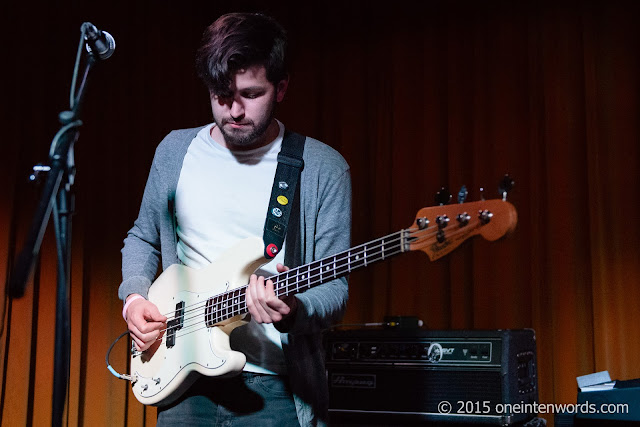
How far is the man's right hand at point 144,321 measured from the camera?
1646mm

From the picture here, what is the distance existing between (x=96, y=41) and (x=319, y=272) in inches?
27.1

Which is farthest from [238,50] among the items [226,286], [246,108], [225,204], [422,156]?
[422,156]

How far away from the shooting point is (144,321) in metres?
1.65

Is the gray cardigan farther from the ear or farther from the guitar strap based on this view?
the ear

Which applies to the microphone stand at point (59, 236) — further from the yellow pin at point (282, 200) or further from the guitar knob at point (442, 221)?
the guitar knob at point (442, 221)

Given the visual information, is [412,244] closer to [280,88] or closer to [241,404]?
[241,404]

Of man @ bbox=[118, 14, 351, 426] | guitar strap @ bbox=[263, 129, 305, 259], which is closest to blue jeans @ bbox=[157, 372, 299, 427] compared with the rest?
man @ bbox=[118, 14, 351, 426]

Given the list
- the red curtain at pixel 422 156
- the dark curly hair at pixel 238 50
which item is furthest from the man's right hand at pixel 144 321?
the red curtain at pixel 422 156

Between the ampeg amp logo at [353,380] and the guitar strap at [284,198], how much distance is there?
88cm

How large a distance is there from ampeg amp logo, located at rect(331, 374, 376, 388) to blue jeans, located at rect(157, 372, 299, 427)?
860 mm

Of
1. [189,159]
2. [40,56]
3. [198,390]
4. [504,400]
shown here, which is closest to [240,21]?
[189,159]

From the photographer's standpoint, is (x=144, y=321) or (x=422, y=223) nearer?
(x=422, y=223)

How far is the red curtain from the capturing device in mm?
3316

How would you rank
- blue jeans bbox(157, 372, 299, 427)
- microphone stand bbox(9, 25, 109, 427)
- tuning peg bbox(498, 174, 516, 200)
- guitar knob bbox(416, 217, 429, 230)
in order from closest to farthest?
microphone stand bbox(9, 25, 109, 427)
tuning peg bbox(498, 174, 516, 200)
guitar knob bbox(416, 217, 429, 230)
blue jeans bbox(157, 372, 299, 427)
